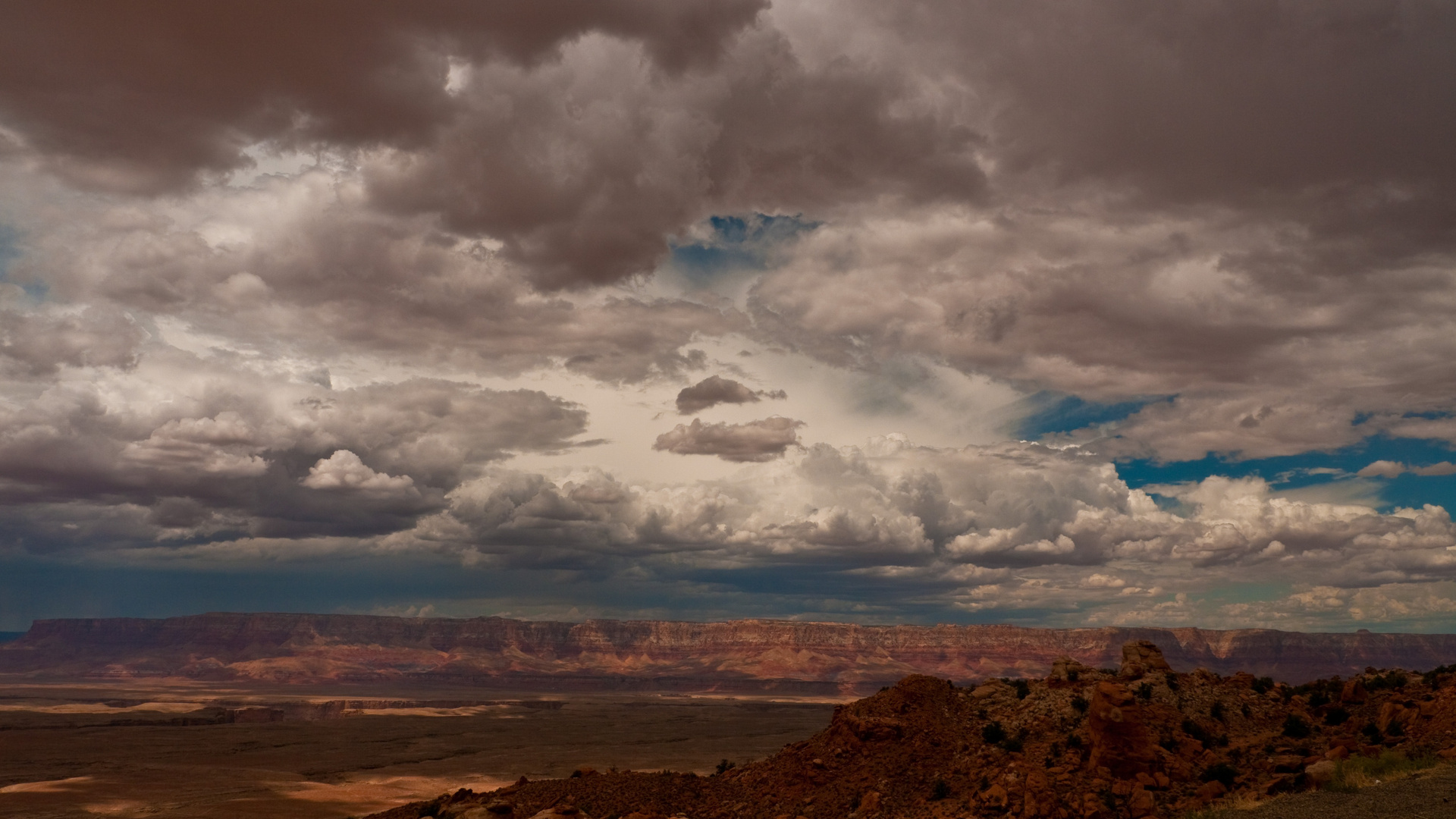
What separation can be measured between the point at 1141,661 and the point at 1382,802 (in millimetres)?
16680

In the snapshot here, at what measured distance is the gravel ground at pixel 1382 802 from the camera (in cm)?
2592

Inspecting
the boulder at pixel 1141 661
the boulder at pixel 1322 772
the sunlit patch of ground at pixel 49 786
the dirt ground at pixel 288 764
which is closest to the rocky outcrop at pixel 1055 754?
the boulder at pixel 1322 772

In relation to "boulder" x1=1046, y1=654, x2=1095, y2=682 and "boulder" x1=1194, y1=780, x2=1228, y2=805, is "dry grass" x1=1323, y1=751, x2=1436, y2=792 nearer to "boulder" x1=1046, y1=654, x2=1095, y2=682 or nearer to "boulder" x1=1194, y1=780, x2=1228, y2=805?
"boulder" x1=1194, y1=780, x2=1228, y2=805

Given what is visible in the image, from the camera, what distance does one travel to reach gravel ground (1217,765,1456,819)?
2592cm

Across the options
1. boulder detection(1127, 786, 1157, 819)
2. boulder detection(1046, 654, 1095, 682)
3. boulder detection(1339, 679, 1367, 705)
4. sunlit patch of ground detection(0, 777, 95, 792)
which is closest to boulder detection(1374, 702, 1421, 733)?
boulder detection(1339, 679, 1367, 705)

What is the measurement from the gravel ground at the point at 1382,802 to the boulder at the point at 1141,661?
12351 mm

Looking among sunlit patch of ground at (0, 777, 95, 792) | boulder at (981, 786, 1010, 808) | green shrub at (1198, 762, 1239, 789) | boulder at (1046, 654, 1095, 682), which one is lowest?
sunlit patch of ground at (0, 777, 95, 792)

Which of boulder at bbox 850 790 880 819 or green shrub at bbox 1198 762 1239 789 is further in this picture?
boulder at bbox 850 790 880 819

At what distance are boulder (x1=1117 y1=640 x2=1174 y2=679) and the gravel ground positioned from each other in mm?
12351

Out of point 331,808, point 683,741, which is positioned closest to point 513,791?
point 331,808

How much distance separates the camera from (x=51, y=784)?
119 meters

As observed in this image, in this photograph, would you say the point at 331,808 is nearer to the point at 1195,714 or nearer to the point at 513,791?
the point at 513,791

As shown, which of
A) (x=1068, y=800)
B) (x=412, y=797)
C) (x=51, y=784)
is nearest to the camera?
(x=1068, y=800)

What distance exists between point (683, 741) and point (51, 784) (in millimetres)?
94081
